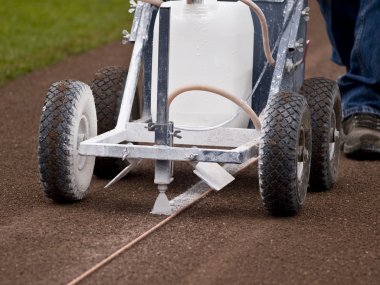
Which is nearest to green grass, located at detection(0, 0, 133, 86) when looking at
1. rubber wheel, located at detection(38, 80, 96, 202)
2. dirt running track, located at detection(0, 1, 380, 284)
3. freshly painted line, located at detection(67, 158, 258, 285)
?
freshly painted line, located at detection(67, 158, 258, 285)

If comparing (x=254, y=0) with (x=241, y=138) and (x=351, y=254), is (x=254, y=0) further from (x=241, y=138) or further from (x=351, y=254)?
(x=351, y=254)

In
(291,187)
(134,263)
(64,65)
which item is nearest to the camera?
(134,263)

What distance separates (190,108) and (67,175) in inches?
37.3

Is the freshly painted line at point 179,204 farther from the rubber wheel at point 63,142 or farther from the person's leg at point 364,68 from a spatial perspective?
the person's leg at point 364,68

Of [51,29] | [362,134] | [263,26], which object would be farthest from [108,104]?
[51,29]

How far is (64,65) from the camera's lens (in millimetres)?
11539

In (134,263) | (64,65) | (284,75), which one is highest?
(284,75)

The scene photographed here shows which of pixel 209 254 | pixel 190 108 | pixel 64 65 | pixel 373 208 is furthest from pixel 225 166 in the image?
pixel 64 65

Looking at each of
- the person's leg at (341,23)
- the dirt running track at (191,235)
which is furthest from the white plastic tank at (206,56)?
Answer: the person's leg at (341,23)

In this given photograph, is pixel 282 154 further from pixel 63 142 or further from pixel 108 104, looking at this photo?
pixel 108 104

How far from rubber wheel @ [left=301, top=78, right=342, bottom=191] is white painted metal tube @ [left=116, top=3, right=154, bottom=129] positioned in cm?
96

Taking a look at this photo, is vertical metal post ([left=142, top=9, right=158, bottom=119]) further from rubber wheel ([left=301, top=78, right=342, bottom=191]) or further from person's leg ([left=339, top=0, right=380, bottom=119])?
person's leg ([left=339, top=0, right=380, bottom=119])

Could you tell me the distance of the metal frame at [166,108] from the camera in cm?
572

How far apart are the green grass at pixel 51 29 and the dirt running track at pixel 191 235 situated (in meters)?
4.42
